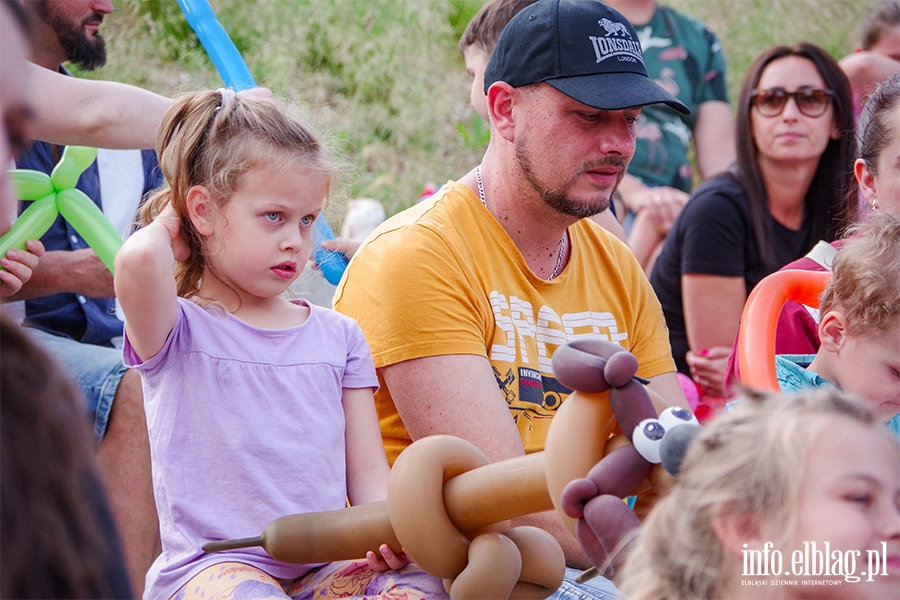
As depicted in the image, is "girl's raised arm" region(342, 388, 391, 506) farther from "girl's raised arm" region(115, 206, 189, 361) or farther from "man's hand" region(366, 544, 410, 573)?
"girl's raised arm" region(115, 206, 189, 361)

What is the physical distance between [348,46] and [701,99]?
112 inches

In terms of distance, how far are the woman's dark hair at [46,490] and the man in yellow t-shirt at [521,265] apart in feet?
3.15

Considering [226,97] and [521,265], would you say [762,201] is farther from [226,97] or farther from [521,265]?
[226,97]

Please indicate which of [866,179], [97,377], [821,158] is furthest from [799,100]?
[97,377]

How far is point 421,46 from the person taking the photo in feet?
20.3

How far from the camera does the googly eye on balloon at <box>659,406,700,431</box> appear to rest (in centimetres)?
104

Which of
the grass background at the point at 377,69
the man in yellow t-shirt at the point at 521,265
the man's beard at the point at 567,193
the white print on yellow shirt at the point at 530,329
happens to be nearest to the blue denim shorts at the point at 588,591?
the man in yellow t-shirt at the point at 521,265

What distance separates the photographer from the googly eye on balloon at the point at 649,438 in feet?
3.40

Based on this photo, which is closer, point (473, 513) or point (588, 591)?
point (473, 513)

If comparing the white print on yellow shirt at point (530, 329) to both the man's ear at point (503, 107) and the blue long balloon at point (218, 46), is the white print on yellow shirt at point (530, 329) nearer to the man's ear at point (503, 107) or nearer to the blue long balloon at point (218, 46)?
the man's ear at point (503, 107)

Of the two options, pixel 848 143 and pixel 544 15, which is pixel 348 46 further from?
pixel 544 15

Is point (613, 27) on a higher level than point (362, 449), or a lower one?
higher

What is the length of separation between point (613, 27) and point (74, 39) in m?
1.46

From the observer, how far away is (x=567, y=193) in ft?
6.64
